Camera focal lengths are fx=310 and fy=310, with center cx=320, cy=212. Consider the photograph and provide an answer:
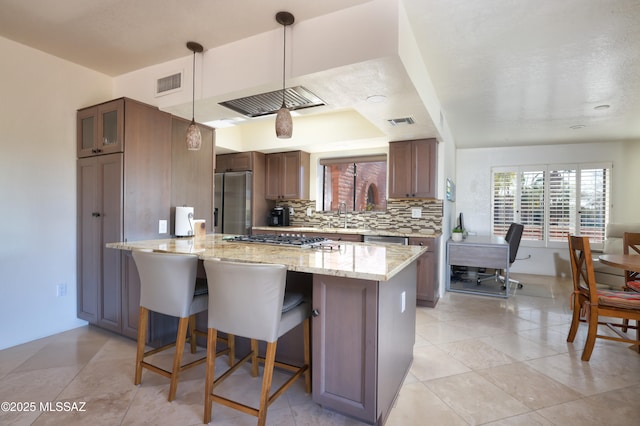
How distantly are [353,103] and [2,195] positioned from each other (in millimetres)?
2953

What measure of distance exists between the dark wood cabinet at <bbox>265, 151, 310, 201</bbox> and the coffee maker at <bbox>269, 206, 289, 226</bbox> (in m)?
0.20

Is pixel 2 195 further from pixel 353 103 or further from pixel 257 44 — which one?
pixel 353 103

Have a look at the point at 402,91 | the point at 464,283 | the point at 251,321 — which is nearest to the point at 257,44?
the point at 402,91

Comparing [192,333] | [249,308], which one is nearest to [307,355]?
[249,308]

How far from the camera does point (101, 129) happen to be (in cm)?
275

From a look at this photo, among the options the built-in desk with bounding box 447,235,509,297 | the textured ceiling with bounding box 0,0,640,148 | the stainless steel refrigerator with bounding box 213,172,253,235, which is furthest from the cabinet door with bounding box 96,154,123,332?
the built-in desk with bounding box 447,235,509,297

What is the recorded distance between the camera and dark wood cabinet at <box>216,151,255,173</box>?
4.96 meters

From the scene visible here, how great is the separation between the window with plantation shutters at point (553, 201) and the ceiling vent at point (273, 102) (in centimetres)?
476

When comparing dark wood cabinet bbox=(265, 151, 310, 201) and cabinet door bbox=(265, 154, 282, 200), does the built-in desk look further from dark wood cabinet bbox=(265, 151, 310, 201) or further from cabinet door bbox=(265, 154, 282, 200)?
cabinet door bbox=(265, 154, 282, 200)

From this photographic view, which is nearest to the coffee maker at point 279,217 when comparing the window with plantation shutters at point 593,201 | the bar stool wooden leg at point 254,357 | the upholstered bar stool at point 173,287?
the bar stool wooden leg at point 254,357

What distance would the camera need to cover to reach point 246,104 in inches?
106

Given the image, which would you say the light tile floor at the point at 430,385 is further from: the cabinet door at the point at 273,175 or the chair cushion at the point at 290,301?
the cabinet door at the point at 273,175

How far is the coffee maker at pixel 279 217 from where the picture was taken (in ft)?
17.1

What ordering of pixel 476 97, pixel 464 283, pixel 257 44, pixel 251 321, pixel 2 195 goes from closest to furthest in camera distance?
pixel 251 321
pixel 257 44
pixel 2 195
pixel 476 97
pixel 464 283
